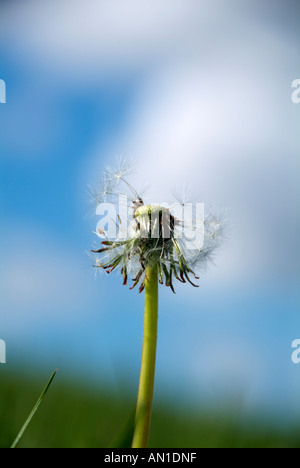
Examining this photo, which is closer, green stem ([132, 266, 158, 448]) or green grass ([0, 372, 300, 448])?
green stem ([132, 266, 158, 448])

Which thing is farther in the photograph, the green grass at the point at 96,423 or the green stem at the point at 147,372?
the green grass at the point at 96,423

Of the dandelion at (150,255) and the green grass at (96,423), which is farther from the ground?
the dandelion at (150,255)

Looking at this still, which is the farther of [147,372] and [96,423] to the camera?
[96,423]

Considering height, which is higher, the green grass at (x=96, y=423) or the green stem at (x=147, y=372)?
the green stem at (x=147, y=372)

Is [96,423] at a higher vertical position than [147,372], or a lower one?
lower
